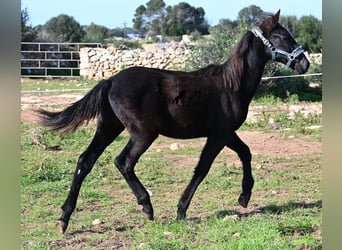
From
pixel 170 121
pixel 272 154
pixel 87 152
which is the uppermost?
pixel 170 121

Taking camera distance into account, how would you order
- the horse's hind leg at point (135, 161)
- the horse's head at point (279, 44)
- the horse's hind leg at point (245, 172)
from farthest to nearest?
the horse's hind leg at point (245, 172) < the horse's head at point (279, 44) < the horse's hind leg at point (135, 161)

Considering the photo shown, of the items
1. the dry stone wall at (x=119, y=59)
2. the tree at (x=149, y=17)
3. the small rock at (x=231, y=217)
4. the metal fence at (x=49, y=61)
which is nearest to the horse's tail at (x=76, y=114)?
the small rock at (x=231, y=217)

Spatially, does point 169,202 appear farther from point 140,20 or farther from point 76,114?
point 140,20

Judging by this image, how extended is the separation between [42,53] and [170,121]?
17.7m

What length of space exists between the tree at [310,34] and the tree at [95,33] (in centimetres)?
1227

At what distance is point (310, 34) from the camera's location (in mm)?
19016

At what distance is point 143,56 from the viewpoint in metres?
18.2

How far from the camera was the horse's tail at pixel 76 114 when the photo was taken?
13.5ft

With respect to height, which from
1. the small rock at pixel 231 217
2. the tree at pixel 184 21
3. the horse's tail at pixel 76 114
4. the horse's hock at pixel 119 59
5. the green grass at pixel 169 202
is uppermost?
the tree at pixel 184 21

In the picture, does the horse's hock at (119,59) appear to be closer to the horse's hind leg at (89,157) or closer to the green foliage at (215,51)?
the green foliage at (215,51)

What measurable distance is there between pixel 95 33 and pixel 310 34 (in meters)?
14.3

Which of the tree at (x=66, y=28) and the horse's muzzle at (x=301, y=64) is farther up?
the tree at (x=66, y=28)
